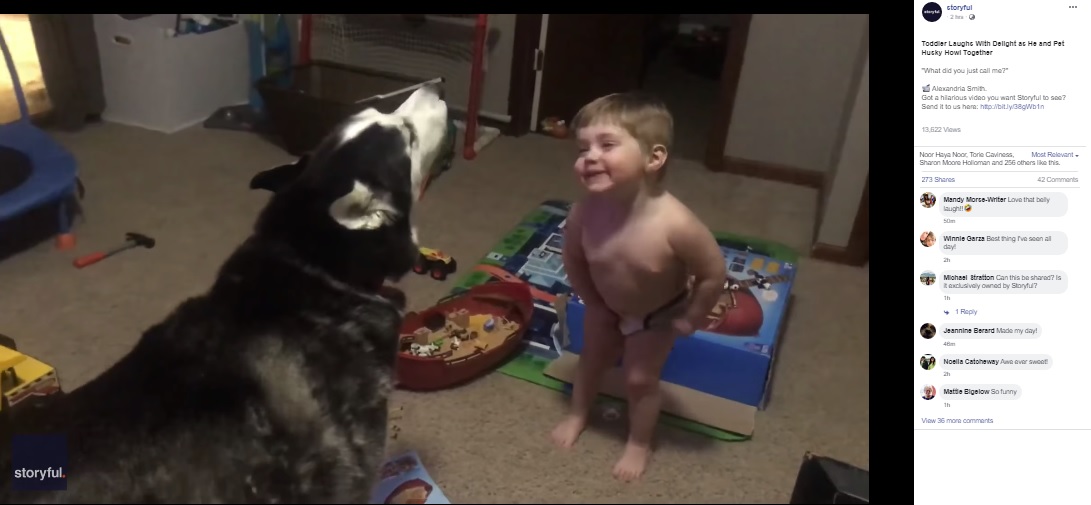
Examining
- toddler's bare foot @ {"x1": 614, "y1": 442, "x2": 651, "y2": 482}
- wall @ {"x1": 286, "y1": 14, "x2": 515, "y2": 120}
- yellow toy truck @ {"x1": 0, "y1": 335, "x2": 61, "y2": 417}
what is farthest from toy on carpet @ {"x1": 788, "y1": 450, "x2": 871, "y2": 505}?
yellow toy truck @ {"x1": 0, "y1": 335, "x2": 61, "y2": 417}

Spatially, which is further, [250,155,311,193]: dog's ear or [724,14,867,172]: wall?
[724,14,867,172]: wall

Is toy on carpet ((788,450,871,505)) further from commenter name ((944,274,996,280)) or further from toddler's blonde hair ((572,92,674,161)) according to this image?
toddler's blonde hair ((572,92,674,161))

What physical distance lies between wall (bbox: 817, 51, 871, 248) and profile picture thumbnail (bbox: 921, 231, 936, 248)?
1.70 ft

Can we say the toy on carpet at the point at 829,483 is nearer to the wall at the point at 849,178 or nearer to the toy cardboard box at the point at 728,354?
the toy cardboard box at the point at 728,354

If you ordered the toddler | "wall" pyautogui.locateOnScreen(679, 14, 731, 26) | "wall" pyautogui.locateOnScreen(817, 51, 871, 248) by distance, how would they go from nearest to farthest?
the toddler, "wall" pyautogui.locateOnScreen(817, 51, 871, 248), "wall" pyautogui.locateOnScreen(679, 14, 731, 26)

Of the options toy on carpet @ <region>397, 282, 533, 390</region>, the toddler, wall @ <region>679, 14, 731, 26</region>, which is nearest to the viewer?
the toddler

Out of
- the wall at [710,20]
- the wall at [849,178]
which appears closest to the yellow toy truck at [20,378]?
the wall at [849,178]

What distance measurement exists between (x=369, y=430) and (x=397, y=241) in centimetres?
13

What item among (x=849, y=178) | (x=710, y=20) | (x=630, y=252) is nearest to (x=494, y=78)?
(x=630, y=252)

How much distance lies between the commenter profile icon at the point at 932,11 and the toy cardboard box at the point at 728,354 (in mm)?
305

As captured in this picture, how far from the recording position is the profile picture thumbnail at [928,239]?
478 millimetres

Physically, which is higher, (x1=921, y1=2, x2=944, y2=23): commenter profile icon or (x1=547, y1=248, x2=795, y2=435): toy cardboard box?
(x1=921, y1=2, x2=944, y2=23): commenter profile icon

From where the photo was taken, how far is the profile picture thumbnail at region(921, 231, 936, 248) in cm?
48

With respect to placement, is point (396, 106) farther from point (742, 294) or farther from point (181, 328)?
point (742, 294)
